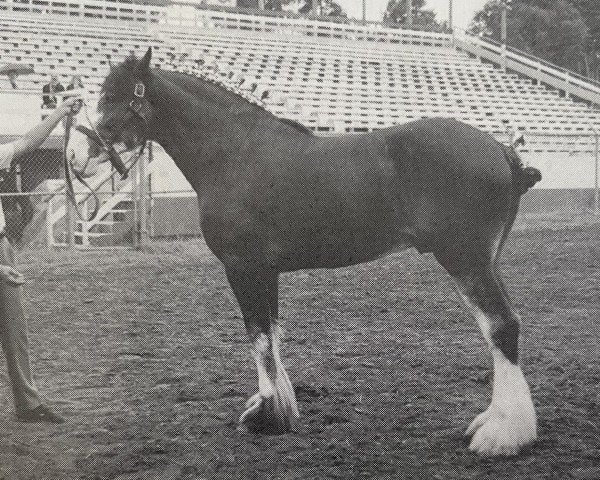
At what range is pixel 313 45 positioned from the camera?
27.3 metres

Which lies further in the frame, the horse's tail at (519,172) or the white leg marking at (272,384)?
the white leg marking at (272,384)

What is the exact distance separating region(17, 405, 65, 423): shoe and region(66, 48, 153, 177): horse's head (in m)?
1.48

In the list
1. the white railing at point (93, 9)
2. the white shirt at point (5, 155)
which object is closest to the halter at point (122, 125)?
the white shirt at point (5, 155)

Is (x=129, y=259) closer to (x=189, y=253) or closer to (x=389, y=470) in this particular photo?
(x=189, y=253)

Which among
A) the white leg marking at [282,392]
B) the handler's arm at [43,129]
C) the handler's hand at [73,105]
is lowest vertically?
the white leg marking at [282,392]

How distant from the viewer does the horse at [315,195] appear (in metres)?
3.72

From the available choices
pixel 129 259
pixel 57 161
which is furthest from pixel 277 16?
pixel 129 259

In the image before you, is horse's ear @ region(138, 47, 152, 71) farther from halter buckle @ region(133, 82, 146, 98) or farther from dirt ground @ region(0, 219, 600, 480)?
dirt ground @ region(0, 219, 600, 480)

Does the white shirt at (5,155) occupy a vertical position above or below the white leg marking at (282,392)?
above

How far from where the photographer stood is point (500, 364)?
3686 millimetres

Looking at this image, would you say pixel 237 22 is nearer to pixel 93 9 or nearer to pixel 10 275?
pixel 93 9

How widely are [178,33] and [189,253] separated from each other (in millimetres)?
13718

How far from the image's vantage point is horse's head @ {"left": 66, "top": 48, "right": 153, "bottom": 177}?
4129mm

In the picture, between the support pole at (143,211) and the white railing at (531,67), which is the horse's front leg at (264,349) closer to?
the support pole at (143,211)
